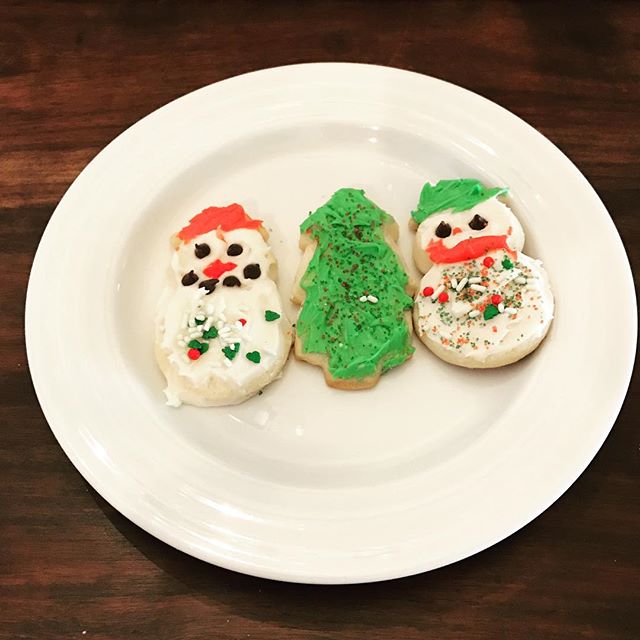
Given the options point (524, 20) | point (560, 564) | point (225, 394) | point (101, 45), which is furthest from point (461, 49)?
point (560, 564)

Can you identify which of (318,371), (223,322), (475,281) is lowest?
(318,371)

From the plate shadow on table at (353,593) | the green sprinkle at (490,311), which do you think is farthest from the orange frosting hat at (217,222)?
the plate shadow on table at (353,593)

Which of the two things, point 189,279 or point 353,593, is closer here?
point 353,593

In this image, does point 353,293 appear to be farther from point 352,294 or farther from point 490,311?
point 490,311

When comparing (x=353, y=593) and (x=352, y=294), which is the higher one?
(x=352, y=294)

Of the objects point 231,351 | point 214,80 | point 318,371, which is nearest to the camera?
point 231,351

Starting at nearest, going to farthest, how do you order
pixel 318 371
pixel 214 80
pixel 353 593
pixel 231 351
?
1. pixel 353 593
2. pixel 231 351
3. pixel 318 371
4. pixel 214 80

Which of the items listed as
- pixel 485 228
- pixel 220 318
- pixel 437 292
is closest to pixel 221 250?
pixel 220 318

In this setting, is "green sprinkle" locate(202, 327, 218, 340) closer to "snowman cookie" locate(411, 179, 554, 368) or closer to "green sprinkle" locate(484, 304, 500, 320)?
"snowman cookie" locate(411, 179, 554, 368)
